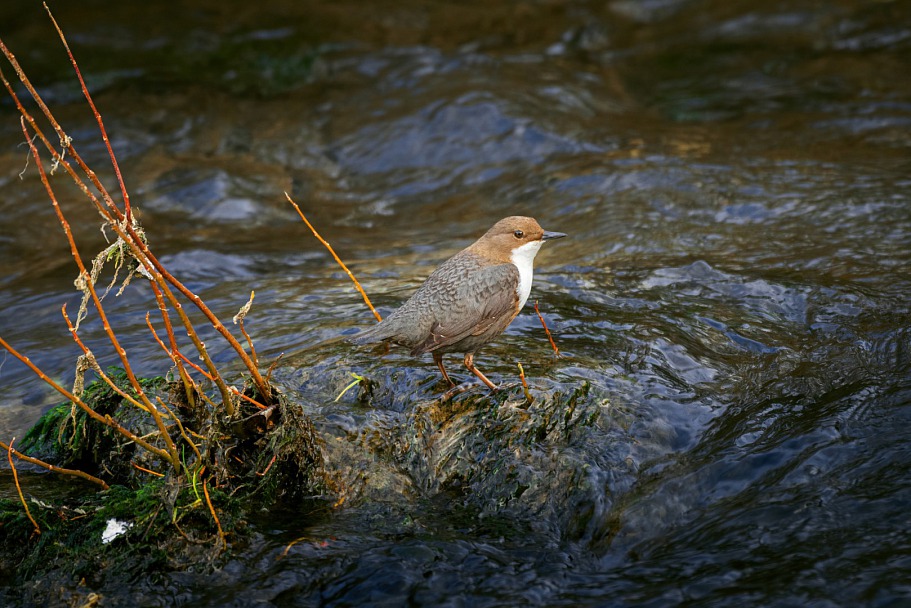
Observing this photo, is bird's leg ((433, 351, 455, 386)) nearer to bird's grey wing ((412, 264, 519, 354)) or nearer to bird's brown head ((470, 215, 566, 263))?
bird's grey wing ((412, 264, 519, 354))

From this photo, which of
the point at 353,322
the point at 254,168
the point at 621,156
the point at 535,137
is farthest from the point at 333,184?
the point at 353,322

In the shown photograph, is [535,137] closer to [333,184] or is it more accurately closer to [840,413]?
[333,184]

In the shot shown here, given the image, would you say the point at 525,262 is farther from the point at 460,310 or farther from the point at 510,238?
the point at 460,310

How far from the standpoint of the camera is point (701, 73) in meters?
10.5

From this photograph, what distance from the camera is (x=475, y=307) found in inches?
175

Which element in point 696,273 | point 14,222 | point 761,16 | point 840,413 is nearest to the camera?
point 840,413

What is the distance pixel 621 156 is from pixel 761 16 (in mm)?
4256

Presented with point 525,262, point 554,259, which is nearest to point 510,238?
point 525,262

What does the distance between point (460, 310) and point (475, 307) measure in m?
0.07

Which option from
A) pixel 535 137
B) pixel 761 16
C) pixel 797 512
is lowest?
pixel 797 512

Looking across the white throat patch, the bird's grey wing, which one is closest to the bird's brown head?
the white throat patch

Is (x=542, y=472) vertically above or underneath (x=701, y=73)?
underneath

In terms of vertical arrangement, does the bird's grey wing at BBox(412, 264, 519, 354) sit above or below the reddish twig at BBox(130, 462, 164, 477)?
above

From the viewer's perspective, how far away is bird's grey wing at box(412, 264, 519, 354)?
4.34 metres
